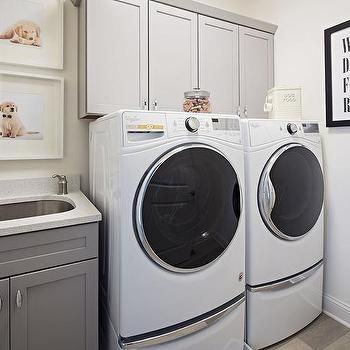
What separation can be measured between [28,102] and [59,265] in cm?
110

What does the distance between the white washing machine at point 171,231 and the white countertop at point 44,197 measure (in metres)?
0.13

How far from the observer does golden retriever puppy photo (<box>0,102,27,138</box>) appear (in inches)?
66.4

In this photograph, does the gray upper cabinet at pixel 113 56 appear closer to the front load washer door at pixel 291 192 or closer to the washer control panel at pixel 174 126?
the washer control panel at pixel 174 126

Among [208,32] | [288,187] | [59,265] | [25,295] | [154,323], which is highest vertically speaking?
[208,32]

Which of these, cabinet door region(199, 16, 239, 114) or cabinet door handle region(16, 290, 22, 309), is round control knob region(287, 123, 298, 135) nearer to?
cabinet door region(199, 16, 239, 114)

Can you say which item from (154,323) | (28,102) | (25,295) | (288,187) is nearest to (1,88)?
(28,102)

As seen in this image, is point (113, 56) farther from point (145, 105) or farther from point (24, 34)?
point (24, 34)

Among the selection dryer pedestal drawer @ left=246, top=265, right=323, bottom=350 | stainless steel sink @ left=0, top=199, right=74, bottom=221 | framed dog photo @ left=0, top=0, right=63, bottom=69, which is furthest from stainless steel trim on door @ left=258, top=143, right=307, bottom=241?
framed dog photo @ left=0, top=0, right=63, bottom=69

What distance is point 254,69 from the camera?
221 centimetres

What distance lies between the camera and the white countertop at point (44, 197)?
1.14 metres

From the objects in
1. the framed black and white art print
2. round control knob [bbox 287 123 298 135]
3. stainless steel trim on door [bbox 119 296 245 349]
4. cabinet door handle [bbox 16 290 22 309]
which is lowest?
stainless steel trim on door [bbox 119 296 245 349]

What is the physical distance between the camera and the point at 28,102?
1755 millimetres

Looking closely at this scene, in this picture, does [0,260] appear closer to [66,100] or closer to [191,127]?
[191,127]

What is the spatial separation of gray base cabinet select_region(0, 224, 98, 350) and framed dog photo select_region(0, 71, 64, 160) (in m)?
0.79
